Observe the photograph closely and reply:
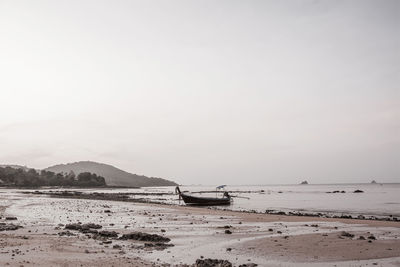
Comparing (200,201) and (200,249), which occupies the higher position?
(200,249)

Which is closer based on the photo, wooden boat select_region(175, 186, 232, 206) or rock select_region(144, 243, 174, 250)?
rock select_region(144, 243, 174, 250)

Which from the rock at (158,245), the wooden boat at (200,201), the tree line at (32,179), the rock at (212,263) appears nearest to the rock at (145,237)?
the rock at (158,245)

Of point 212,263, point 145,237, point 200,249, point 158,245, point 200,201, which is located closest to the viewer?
point 212,263

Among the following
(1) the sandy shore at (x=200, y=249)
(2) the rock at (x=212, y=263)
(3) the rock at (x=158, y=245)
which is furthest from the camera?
(3) the rock at (x=158, y=245)

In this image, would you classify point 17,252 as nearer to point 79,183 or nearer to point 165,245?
point 165,245

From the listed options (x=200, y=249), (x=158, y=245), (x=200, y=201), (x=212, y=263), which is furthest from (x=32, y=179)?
(x=212, y=263)

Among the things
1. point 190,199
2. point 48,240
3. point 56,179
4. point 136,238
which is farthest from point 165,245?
point 56,179

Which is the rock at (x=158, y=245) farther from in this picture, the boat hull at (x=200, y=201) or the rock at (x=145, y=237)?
the boat hull at (x=200, y=201)

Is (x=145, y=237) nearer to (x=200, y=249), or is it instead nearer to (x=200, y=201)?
(x=200, y=249)

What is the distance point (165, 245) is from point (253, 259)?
3.94 meters

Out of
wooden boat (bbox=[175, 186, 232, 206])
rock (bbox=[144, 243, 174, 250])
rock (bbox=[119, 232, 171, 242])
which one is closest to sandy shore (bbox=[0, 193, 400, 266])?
rock (bbox=[144, 243, 174, 250])

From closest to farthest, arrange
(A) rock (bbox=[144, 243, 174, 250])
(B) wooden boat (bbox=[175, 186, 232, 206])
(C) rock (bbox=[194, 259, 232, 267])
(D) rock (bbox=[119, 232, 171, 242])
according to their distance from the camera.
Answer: (C) rock (bbox=[194, 259, 232, 267]) → (A) rock (bbox=[144, 243, 174, 250]) → (D) rock (bbox=[119, 232, 171, 242]) → (B) wooden boat (bbox=[175, 186, 232, 206])

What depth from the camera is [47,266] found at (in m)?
10.2

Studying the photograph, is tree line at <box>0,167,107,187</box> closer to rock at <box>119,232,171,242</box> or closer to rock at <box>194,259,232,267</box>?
rock at <box>119,232,171,242</box>
